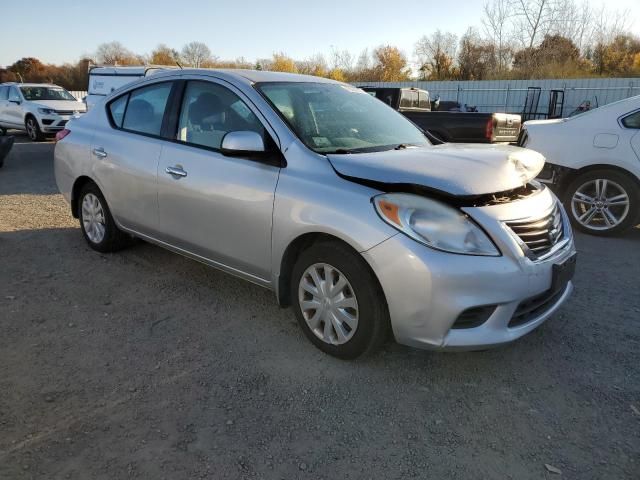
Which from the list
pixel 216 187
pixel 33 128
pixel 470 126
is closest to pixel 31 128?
pixel 33 128

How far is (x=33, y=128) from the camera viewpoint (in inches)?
621

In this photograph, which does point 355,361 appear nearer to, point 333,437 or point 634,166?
point 333,437

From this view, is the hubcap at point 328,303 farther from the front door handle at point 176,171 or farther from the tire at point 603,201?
the tire at point 603,201

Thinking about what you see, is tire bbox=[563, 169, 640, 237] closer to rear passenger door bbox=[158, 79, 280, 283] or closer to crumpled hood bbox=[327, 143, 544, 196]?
crumpled hood bbox=[327, 143, 544, 196]

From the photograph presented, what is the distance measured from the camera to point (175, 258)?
16.6 feet

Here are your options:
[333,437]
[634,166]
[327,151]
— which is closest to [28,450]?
[333,437]

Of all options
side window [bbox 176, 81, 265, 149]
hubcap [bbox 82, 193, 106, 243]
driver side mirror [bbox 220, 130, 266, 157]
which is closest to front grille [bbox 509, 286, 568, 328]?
driver side mirror [bbox 220, 130, 266, 157]

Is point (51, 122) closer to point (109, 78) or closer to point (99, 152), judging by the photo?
point (109, 78)

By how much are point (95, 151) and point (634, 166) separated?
587 cm

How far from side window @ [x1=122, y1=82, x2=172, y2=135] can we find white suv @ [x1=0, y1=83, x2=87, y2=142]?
12.6 metres

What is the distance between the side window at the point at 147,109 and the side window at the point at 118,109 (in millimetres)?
66

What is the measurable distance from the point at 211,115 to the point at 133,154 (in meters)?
0.91

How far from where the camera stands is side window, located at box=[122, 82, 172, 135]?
4172mm

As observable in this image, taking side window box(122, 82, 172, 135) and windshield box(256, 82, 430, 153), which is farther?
side window box(122, 82, 172, 135)
